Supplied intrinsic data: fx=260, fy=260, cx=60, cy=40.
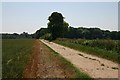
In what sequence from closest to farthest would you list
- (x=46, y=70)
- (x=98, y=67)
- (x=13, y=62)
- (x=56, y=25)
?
(x=46, y=70), (x=98, y=67), (x=13, y=62), (x=56, y=25)

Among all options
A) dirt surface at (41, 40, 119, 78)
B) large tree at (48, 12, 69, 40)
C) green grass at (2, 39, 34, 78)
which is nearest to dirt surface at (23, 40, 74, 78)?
green grass at (2, 39, 34, 78)

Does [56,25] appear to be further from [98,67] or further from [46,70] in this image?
[46,70]

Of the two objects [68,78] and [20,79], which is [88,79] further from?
[20,79]

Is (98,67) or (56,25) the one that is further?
(56,25)

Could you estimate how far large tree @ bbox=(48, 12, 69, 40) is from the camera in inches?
3543

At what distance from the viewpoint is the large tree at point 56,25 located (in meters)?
90.0

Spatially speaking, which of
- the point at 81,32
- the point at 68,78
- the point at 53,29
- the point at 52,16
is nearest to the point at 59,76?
the point at 68,78

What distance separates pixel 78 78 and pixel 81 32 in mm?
114207

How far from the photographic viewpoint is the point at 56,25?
9031 centimetres

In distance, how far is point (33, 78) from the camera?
13008 millimetres

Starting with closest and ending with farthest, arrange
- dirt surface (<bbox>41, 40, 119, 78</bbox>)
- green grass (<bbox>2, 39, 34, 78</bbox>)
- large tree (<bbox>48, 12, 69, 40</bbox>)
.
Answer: green grass (<bbox>2, 39, 34, 78</bbox>) < dirt surface (<bbox>41, 40, 119, 78</bbox>) < large tree (<bbox>48, 12, 69, 40</bbox>)

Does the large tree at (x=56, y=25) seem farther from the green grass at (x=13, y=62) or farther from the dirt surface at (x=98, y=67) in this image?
the dirt surface at (x=98, y=67)

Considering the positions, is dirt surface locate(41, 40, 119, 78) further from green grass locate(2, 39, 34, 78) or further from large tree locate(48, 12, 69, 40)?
large tree locate(48, 12, 69, 40)

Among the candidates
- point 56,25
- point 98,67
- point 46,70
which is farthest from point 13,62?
point 56,25
